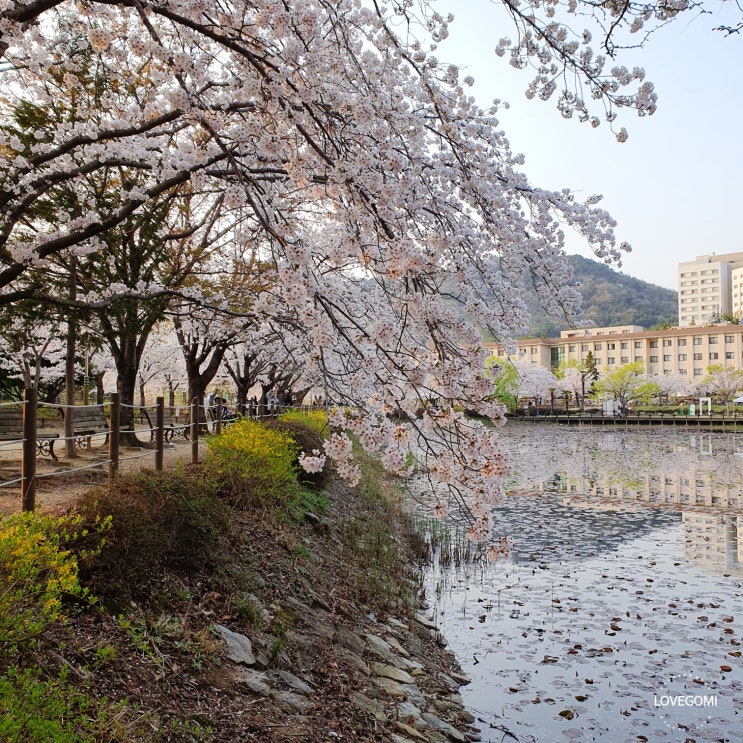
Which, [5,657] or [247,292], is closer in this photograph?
[5,657]

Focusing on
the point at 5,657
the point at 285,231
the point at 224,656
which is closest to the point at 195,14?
the point at 285,231

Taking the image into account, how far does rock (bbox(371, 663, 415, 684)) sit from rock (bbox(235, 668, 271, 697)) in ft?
4.45

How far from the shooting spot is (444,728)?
4.77 meters

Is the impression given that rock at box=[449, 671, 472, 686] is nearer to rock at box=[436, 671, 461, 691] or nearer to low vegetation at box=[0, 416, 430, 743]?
rock at box=[436, 671, 461, 691]

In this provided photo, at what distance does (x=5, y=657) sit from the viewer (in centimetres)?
279

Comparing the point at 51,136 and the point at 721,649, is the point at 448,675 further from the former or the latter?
the point at 51,136

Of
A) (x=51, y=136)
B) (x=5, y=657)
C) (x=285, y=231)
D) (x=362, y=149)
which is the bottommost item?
(x=5, y=657)

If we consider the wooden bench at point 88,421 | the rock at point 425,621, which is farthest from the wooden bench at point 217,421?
the rock at point 425,621

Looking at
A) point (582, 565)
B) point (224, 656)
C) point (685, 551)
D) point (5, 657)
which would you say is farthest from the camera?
point (685, 551)

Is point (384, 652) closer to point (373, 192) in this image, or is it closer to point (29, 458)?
point (29, 458)

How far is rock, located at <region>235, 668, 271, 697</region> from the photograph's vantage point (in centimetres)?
407

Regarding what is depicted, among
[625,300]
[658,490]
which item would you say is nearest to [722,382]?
[658,490]

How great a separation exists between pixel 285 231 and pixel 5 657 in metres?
2.52

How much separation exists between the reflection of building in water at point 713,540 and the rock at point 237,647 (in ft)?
26.3
